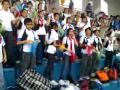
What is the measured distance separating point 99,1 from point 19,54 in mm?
10618

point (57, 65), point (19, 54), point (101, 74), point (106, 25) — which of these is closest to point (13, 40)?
point (19, 54)

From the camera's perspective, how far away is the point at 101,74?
11.2 m

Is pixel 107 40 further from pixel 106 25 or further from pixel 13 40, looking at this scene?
pixel 13 40

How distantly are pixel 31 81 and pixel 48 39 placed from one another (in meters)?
1.66

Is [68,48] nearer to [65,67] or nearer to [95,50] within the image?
[65,67]

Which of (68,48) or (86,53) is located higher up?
(68,48)

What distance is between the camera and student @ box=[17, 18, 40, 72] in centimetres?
826

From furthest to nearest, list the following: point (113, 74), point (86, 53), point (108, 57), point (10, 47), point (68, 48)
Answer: point (108, 57)
point (113, 74)
point (86, 53)
point (68, 48)
point (10, 47)

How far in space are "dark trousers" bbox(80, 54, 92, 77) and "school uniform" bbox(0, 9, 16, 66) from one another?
2620 millimetres

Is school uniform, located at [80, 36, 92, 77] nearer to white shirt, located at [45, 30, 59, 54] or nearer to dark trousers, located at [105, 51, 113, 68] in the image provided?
white shirt, located at [45, 30, 59, 54]

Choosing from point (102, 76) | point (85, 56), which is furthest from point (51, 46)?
point (102, 76)

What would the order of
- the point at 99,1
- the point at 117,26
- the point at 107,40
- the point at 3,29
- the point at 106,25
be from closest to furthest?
the point at 3,29, the point at 107,40, the point at 106,25, the point at 117,26, the point at 99,1

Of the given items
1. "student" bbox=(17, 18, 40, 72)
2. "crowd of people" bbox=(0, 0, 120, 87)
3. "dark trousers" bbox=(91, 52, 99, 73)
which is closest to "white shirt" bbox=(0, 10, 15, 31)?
"crowd of people" bbox=(0, 0, 120, 87)

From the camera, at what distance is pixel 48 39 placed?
9.34m
